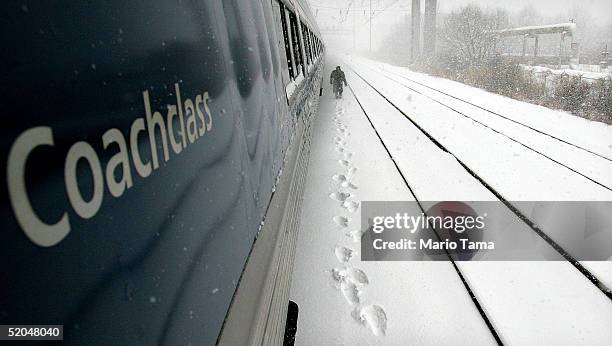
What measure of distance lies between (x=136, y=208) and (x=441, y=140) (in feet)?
21.8

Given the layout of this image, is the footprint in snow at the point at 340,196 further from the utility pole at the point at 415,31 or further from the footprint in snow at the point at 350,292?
the utility pole at the point at 415,31

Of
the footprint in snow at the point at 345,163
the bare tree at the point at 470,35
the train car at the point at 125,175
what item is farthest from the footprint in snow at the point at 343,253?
the bare tree at the point at 470,35

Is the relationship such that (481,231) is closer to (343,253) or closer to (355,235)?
(355,235)

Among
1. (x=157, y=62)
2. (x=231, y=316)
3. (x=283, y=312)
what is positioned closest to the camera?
(x=157, y=62)

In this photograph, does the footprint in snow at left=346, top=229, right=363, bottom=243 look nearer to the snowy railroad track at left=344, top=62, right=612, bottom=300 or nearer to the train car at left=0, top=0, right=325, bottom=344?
the snowy railroad track at left=344, top=62, right=612, bottom=300

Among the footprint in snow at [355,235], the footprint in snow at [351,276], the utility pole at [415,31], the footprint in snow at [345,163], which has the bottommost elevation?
the footprint in snow at [345,163]

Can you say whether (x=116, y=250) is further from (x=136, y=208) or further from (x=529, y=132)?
(x=529, y=132)

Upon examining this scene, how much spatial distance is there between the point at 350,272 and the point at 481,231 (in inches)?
57.3

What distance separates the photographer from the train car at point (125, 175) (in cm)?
48

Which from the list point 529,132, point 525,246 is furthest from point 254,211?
point 529,132

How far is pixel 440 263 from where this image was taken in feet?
10.0

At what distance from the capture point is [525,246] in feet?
10.6

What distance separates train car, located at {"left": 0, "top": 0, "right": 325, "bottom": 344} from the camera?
0.48 metres

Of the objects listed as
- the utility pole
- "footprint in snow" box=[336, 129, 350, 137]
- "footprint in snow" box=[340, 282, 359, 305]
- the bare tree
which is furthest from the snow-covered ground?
the utility pole
